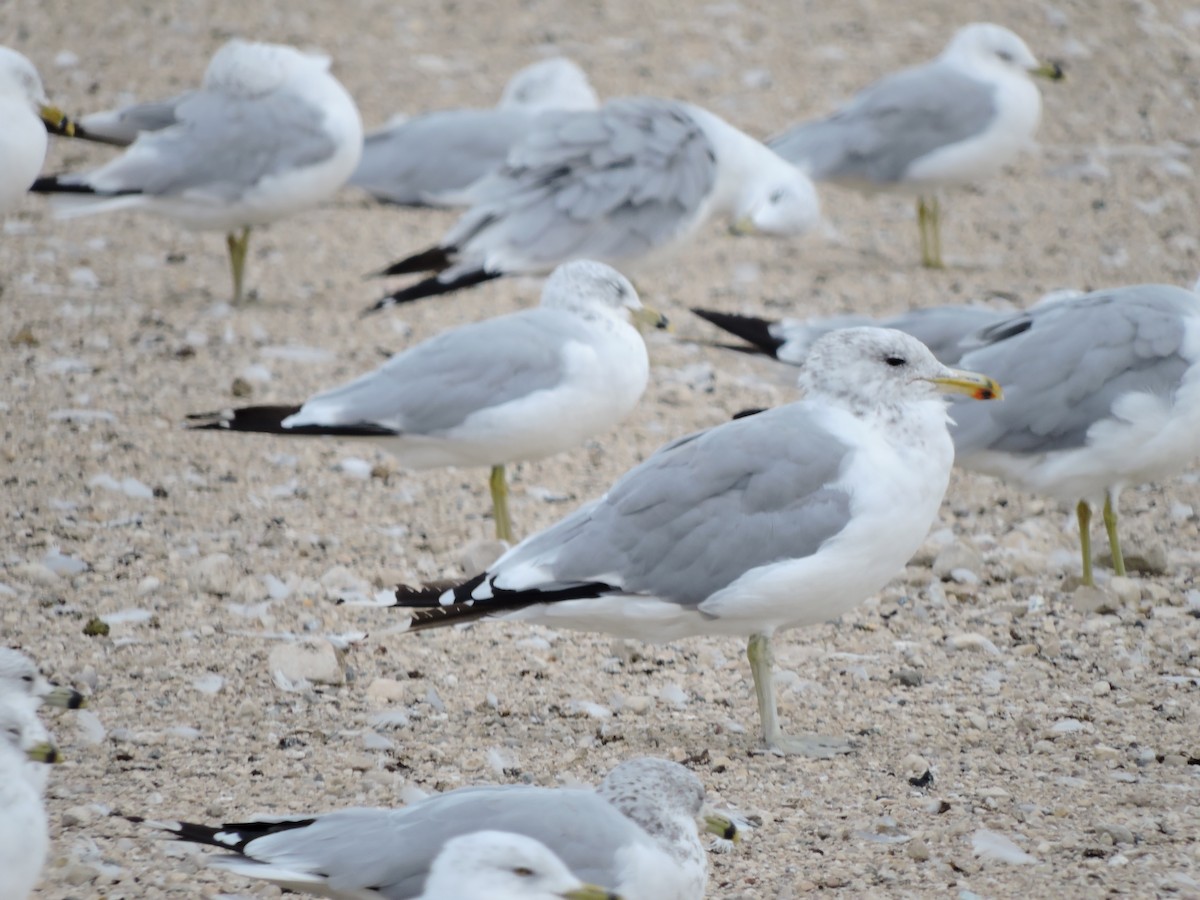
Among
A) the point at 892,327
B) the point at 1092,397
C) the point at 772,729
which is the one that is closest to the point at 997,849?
the point at 772,729

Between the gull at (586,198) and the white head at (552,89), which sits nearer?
the gull at (586,198)

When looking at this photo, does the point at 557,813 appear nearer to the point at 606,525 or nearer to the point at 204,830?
the point at 204,830

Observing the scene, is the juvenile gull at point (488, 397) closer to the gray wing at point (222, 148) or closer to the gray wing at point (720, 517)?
the gray wing at point (720, 517)

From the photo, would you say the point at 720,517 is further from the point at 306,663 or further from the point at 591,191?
the point at 591,191

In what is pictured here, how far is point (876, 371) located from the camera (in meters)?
4.17

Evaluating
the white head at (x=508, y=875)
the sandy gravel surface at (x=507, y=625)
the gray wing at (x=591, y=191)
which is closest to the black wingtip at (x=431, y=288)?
the gray wing at (x=591, y=191)

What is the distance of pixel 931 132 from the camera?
9242 millimetres

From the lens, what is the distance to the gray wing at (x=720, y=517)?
4.05 meters

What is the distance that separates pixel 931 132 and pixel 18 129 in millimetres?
5124

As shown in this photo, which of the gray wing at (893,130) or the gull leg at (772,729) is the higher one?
the gull leg at (772,729)

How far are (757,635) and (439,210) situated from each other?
19.5ft

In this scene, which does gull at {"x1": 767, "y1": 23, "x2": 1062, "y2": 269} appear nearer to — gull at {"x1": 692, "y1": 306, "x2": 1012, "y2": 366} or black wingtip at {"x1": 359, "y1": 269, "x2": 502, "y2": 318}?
black wingtip at {"x1": 359, "y1": 269, "x2": 502, "y2": 318}

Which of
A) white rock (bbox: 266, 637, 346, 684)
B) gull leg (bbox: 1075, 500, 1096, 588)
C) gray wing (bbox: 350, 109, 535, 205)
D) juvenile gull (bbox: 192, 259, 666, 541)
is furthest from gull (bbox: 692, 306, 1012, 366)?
gray wing (bbox: 350, 109, 535, 205)

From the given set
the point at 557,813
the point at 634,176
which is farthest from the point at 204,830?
the point at 634,176
